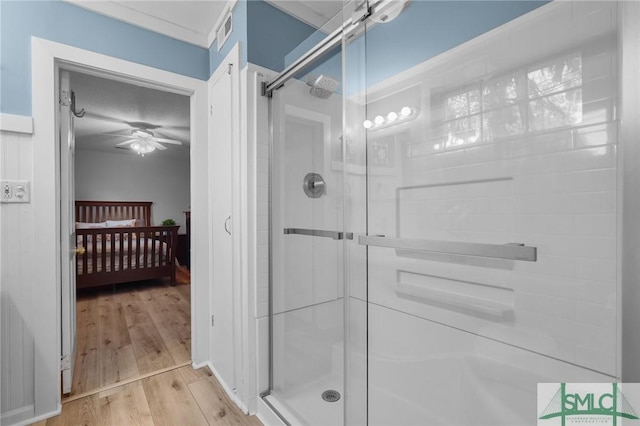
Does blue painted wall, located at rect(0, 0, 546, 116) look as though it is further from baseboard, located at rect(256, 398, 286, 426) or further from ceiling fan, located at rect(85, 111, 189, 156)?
ceiling fan, located at rect(85, 111, 189, 156)

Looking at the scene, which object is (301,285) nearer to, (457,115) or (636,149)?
(457,115)

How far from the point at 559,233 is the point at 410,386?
81cm

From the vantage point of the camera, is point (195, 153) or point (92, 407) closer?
point (92, 407)

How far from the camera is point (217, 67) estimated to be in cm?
197

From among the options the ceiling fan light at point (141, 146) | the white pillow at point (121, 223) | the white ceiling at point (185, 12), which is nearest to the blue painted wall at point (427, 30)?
the white ceiling at point (185, 12)

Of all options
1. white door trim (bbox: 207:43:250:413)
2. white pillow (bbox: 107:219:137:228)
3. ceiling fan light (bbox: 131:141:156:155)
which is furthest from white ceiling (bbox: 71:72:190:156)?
white door trim (bbox: 207:43:250:413)

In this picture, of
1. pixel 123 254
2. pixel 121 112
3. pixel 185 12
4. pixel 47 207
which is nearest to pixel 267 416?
pixel 47 207

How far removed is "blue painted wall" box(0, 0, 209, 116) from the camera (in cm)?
149

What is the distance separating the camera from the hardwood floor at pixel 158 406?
1.54 metres

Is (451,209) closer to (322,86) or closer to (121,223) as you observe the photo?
(322,86)

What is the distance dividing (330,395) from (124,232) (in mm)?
3710

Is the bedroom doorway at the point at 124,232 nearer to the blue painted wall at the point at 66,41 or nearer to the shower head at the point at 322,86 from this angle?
the blue painted wall at the point at 66,41

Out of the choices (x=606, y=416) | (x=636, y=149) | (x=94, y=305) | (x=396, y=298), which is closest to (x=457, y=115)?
(x=636, y=149)

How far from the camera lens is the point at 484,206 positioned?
92cm
